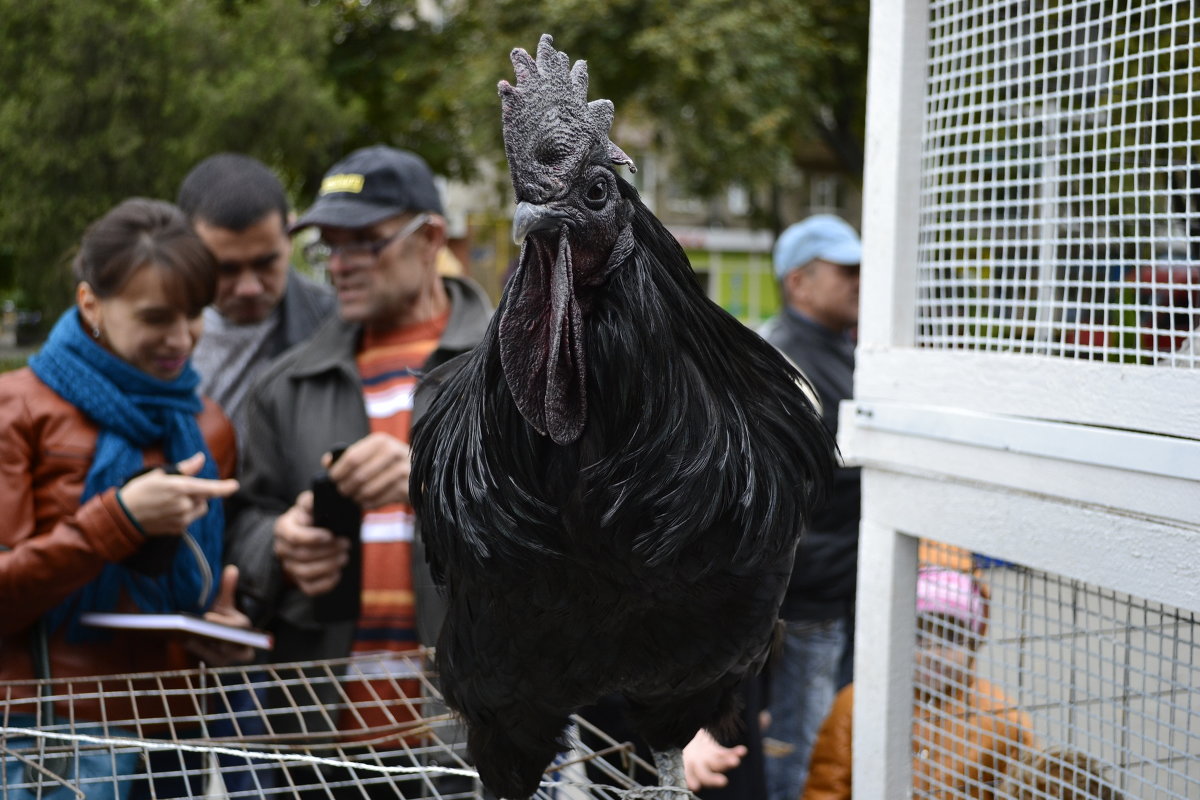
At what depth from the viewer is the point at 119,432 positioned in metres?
2.37

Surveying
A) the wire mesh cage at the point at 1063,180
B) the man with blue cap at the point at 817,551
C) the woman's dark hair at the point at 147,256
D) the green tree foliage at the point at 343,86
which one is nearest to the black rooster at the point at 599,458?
the wire mesh cage at the point at 1063,180

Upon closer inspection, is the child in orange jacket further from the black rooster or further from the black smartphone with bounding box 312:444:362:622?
the black smartphone with bounding box 312:444:362:622

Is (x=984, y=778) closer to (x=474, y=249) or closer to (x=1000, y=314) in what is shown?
(x=1000, y=314)

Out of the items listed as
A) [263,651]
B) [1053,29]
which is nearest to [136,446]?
[263,651]

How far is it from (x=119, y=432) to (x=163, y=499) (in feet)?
0.91

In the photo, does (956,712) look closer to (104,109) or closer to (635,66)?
(104,109)

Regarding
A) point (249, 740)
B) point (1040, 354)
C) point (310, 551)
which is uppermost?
point (1040, 354)

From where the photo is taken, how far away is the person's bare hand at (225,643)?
238 centimetres

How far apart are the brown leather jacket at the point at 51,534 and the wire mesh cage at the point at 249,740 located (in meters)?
0.06

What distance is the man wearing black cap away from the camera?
245cm

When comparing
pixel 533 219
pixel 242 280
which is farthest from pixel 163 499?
pixel 533 219

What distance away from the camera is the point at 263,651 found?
2.67 meters

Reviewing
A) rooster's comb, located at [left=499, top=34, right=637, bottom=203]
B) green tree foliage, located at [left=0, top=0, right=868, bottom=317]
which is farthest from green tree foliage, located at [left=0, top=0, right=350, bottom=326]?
rooster's comb, located at [left=499, top=34, right=637, bottom=203]

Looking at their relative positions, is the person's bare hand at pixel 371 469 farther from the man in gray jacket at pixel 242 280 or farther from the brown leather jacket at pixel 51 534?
the man in gray jacket at pixel 242 280
